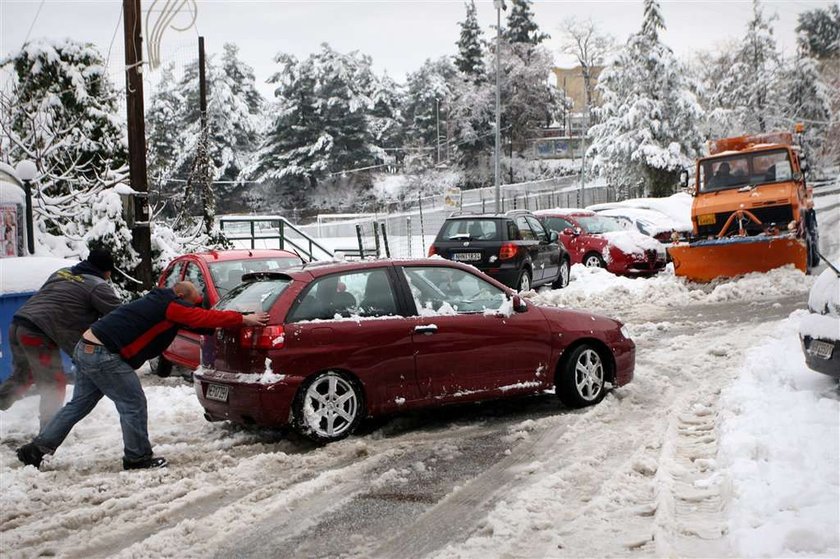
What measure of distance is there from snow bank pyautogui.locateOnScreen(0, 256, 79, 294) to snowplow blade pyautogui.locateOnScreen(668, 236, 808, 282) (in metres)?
11.3

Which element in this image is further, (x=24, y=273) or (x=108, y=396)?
(x=24, y=273)

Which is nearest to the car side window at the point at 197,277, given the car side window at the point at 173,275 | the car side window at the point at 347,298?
the car side window at the point at 173,275

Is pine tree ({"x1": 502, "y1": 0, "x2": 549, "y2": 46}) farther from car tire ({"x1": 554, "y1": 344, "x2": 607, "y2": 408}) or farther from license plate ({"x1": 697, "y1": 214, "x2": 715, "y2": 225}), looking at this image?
car tire ({"x1": 554, "y1": 344, "x2": 607, "y2": 408})

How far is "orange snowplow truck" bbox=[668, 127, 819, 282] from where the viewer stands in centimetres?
1578

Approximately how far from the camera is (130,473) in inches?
249

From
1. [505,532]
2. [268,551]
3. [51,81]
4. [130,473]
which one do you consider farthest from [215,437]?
[51,81]

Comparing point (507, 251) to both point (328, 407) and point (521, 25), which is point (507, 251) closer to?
point (328, 407)

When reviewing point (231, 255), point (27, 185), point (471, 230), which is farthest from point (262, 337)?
point (471, 230)

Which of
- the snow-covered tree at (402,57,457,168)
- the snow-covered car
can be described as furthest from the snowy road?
the snow-covered tree at (402,57,457,168)

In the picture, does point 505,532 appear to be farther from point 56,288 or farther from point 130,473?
point 56,288

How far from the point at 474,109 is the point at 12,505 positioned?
56011 mm

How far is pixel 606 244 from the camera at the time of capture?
19594 mm

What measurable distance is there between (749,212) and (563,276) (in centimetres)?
409

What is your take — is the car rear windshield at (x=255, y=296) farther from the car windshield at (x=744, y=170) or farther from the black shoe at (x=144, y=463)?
the car windshield at (x=744, y=170)
